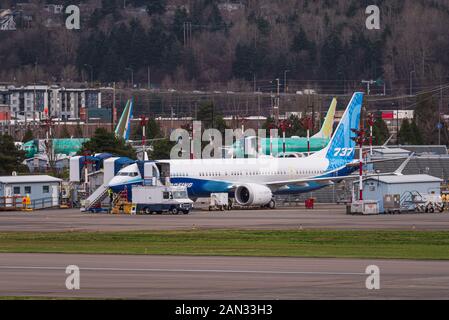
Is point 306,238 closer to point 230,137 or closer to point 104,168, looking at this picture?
point 104,168

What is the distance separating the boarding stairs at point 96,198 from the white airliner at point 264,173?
1107 millimetres

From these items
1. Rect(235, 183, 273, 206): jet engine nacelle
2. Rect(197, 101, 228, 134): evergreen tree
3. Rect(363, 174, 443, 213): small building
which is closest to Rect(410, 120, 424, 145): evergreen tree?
Rect(197, 101, 228, 134): evergreen tree

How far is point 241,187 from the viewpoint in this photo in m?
92.1

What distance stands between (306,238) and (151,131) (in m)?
128

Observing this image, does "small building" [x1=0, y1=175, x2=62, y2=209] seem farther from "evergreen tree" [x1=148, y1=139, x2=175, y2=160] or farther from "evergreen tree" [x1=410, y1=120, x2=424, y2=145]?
"evergreen tree" [x1=410, y1=120, x2=424, y2=145]

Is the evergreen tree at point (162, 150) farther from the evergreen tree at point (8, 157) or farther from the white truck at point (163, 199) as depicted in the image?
the white truck at point (163, 199)

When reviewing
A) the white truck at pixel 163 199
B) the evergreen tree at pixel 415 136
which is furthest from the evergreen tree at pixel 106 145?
the evergreen tree at pixel 415 136

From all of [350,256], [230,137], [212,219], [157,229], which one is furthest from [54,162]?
[350,256]

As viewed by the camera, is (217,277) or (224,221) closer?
(217,277)

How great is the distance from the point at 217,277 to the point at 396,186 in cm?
4658

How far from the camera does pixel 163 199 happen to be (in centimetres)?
8425

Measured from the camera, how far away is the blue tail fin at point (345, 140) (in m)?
99.3

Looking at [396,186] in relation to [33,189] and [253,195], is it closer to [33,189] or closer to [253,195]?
[253,195]

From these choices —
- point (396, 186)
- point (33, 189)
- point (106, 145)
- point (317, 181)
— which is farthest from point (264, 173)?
point (106, 145)
